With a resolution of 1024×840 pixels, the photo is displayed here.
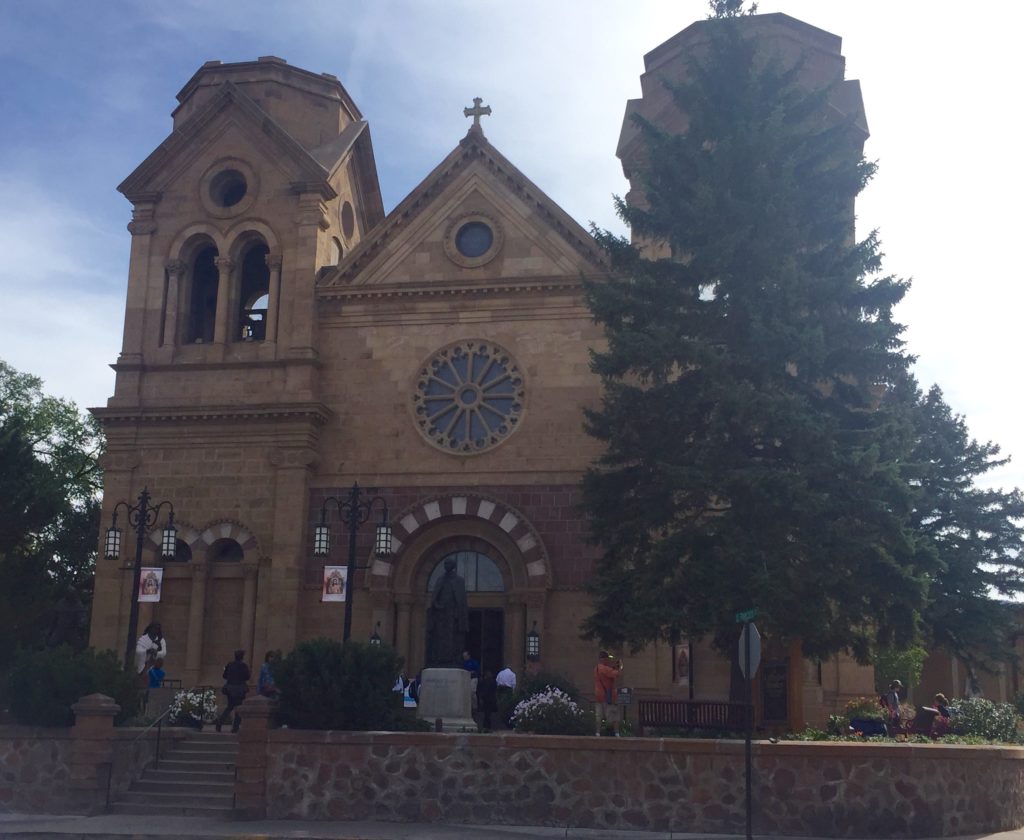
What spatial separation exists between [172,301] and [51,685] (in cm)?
1623

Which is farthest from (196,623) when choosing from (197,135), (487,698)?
(197,135)

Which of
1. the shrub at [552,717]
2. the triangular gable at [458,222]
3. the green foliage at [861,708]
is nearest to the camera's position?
the shrub at [552,717]

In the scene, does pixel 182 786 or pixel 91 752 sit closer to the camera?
pixel 91 752

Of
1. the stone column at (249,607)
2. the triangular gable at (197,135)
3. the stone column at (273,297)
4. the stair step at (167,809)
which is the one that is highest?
the triangular gable at (197,135)

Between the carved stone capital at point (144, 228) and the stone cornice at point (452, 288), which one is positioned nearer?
the stone cornice at point (452, 288)

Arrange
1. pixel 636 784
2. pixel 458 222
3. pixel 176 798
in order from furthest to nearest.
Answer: pixel 458 222, pixel 176 798, pixel 636 784

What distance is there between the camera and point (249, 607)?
1250 inches

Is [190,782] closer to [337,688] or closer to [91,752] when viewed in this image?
[91,752]

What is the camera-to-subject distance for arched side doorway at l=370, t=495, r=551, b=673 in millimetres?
31094

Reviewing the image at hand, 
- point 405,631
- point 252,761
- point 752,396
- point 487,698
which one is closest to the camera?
point 252,761

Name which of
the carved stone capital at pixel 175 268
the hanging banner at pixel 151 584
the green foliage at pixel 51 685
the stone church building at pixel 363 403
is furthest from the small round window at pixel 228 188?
the green foliage at pixel 51 685

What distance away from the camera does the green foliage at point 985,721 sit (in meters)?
23.5

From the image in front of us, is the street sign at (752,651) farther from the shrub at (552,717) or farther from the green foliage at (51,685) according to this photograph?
the green foliage at (51,685)

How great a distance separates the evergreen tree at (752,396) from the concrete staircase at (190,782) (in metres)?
7.59
